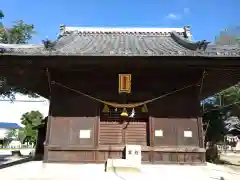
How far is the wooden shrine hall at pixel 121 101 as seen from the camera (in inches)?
314

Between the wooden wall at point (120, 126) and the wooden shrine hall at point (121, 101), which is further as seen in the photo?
the wooden wall at point (120, 126)

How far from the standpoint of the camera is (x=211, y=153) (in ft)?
54.0

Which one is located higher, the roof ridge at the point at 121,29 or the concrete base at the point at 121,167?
the roof ridge at the point at 121,29

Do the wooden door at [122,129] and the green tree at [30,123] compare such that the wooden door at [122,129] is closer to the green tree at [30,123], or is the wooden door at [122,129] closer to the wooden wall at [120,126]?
the wooden wall at [120,126]

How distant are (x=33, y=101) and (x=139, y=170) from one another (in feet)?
159

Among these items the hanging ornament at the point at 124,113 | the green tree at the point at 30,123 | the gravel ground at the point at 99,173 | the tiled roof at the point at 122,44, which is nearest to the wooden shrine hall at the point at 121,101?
the hanging ornament at the point at 124,113

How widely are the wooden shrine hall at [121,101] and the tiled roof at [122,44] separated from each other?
0.37 feet

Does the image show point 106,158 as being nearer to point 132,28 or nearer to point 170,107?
point 170,107

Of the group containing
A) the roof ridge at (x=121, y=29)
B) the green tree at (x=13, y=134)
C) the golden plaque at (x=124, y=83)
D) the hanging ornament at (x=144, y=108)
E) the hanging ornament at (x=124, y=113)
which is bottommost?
the green tree at (x=13, y=134)

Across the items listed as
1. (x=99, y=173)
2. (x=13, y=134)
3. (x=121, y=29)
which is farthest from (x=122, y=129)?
(x=13, y=134)

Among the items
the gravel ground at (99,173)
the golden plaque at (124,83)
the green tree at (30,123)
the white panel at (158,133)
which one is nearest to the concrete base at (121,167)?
the gravel ground at (99,173)

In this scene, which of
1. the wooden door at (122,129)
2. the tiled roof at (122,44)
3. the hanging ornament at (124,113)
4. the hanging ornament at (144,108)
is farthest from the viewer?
the hanging ornament at (144,108)

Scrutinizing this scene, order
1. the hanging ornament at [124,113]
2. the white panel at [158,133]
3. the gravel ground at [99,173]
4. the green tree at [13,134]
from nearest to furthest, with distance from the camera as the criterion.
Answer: the gravel ground at [99,173], the hanging ornament at [124,113], the white panel at [158,133], the green tree at [13,134]

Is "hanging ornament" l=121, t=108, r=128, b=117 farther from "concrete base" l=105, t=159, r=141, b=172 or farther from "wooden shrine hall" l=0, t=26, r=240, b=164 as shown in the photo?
"concrete base" l=105, t=159, r=141, b=172
